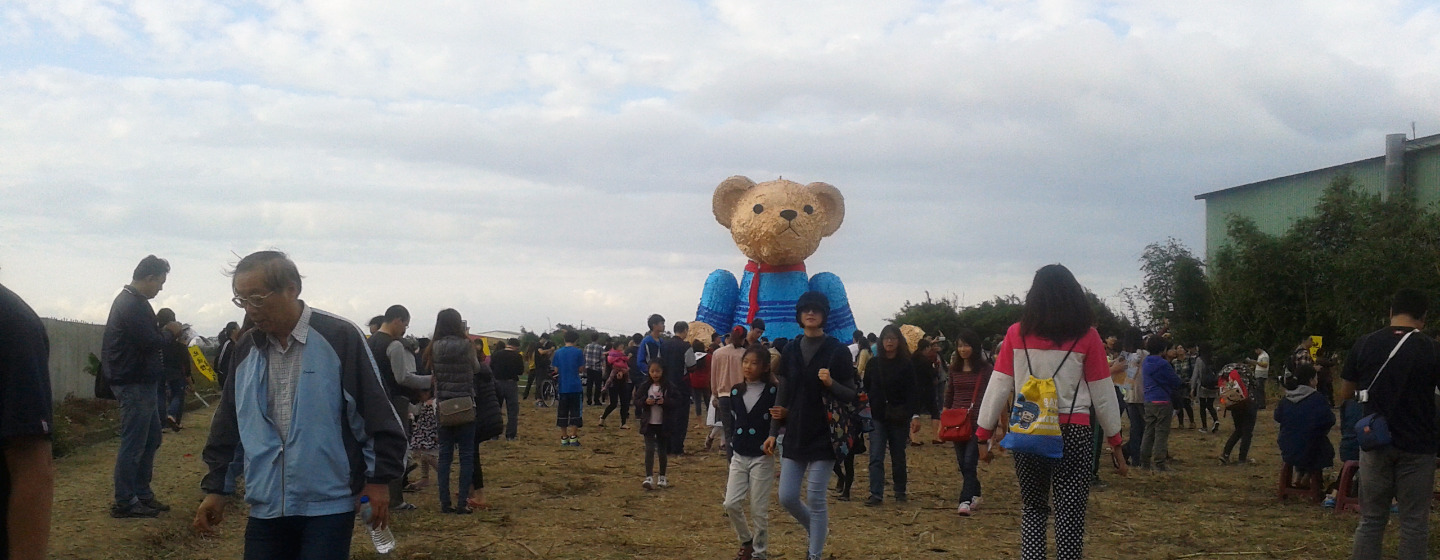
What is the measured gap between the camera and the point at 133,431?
28.3 ft

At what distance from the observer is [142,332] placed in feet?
28.0

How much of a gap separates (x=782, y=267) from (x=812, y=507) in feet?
35.2

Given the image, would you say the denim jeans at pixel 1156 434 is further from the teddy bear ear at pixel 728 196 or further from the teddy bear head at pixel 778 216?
the teddy bear ear at pixel 728 196

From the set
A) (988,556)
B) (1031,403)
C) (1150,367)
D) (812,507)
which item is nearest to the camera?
(1031,403)

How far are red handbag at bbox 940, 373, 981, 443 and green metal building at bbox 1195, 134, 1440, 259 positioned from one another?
78.9 ft

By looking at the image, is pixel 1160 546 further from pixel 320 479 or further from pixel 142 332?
pixel 142 332

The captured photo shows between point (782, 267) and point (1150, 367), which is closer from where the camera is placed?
point (1150, 367)

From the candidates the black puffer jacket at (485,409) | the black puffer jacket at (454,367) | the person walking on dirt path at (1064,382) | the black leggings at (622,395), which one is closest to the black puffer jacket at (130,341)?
the black puffer jacket at (454,367)

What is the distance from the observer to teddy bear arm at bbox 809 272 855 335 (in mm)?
17720

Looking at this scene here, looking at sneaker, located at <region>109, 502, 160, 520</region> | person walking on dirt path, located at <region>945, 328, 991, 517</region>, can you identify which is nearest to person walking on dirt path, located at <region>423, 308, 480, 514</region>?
sneaker, located at <region>109, 502, 160, 520</region>

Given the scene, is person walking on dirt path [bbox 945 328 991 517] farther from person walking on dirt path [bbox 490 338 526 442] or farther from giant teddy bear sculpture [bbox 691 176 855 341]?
person walking on dirt path [bbox 490 338 526 442]

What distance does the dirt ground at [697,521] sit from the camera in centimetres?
843

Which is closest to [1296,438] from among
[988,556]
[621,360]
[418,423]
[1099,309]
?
[988,556]

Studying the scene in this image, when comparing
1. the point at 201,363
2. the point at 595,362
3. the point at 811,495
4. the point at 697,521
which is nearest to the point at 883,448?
the point at 697,521
